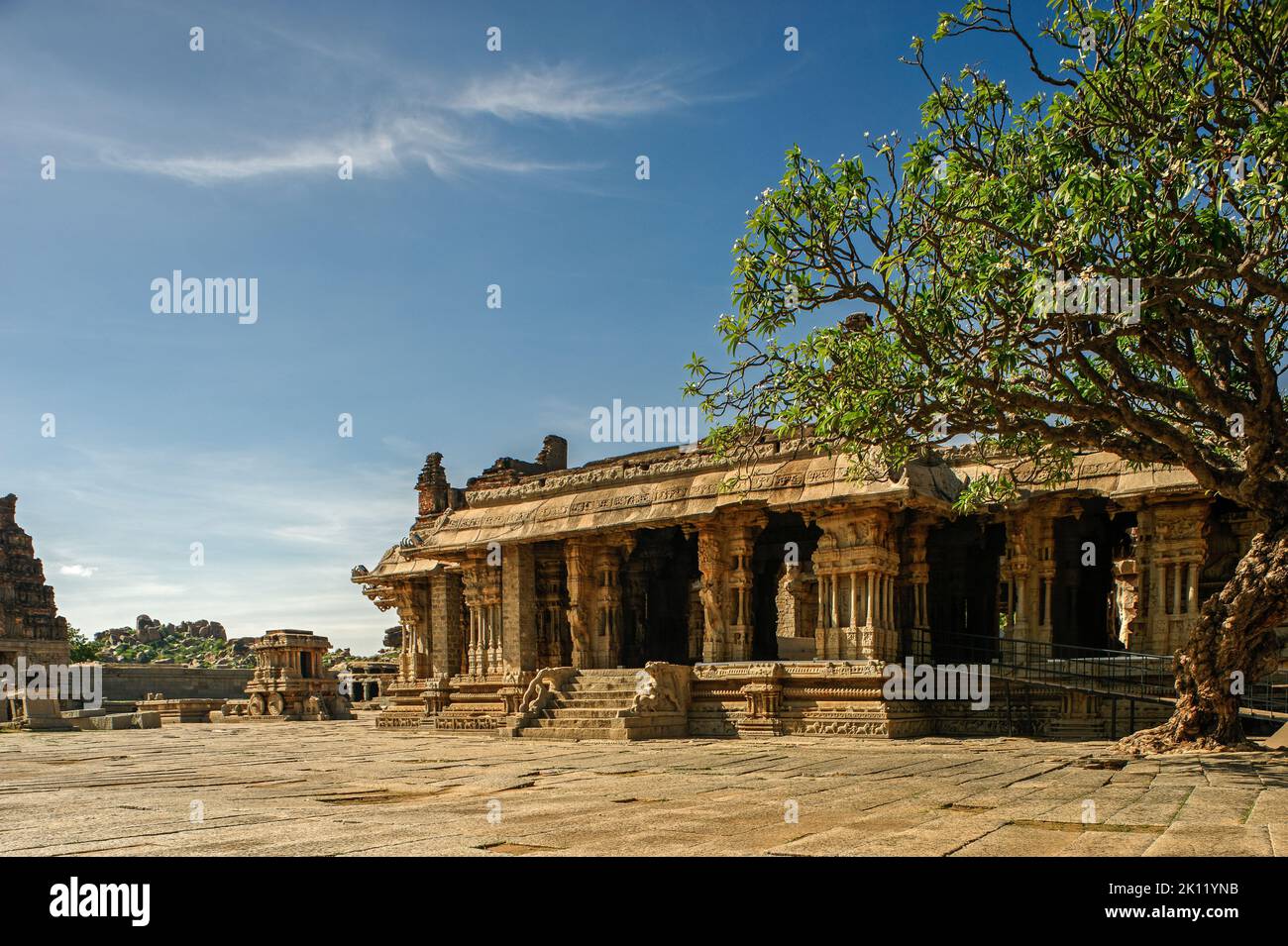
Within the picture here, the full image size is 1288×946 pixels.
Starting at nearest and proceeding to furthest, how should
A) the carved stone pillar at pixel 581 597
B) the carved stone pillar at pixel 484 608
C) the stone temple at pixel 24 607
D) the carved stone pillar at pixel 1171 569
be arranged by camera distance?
the carved stone pillar at pixel 1171 569
the carved stone pillar at pixel 581 597
the carved stone pillar at pixel 484 608
the stone temple at pixel 24 607

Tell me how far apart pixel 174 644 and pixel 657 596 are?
7678 cm

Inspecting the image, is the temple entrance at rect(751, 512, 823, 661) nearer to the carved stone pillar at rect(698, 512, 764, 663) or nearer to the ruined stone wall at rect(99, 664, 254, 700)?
the carved stone pillar at rect(698, 512, 764, 663)

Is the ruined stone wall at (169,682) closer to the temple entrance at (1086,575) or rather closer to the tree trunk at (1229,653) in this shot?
the temple entrance at (1086,575)

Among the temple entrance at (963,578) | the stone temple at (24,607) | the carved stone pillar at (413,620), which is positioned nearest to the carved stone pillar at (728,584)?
the temple entrance at (963,578)

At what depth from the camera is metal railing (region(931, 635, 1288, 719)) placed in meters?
15.7

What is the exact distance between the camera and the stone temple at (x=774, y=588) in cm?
1745

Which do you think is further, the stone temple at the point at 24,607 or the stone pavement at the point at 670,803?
the stone temple at the point at 24,607

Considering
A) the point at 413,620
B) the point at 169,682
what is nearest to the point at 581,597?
the point at 413,620

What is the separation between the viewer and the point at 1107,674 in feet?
54.9

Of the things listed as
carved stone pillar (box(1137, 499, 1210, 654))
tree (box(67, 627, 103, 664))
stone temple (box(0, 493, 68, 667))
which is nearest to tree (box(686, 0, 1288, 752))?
carved stone pillar (box(1137, 499, 1210, 654))

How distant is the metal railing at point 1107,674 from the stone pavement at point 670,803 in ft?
8.33

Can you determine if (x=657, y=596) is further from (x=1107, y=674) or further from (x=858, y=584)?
(x=1107, y=674)

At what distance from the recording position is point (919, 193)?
38.0 ft
